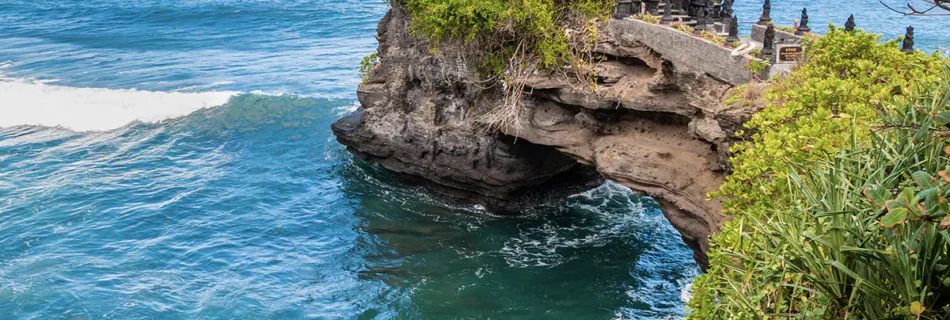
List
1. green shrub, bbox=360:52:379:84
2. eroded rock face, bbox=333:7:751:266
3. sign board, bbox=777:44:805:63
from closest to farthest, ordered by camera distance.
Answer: sign board, bbox=777:44:805:63, eroded rock face, bbox=333:7:751:266, green shrub, bbox=360:52:379:84

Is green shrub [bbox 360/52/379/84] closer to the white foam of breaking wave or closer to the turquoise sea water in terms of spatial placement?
the turquoise sea water

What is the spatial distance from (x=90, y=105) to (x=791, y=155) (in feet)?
97.0

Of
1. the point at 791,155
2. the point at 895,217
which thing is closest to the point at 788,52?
the point at 791,155

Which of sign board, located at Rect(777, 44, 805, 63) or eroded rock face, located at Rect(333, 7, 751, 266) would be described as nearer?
sign board, located at Rect(777, 44, 805, 63)

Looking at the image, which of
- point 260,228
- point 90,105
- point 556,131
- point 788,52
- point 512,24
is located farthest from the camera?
point 90,105

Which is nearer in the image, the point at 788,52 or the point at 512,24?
the point at 788,52

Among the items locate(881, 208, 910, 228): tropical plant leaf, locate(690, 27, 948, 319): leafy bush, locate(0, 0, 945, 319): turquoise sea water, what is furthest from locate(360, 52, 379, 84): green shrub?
locate(881, 208, 910, 228): tropical plant leaf

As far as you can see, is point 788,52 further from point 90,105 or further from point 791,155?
point 90,105

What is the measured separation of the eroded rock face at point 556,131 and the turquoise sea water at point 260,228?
1131 mm

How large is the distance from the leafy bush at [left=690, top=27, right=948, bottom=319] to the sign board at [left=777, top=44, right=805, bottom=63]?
19.3 inches

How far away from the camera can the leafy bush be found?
7.20 meters

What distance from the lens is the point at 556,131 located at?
762 inches

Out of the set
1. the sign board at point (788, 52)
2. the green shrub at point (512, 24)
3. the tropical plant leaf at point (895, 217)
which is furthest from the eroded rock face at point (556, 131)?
the tropical plant leaf at point (895, 217)

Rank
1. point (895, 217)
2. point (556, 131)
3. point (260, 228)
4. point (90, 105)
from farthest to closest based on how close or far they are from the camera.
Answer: point (90, 105), point (260, 228), point (556, 131), point (895, 217)
